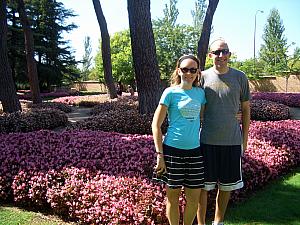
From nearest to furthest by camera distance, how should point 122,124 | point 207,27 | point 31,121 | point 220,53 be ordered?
point 220,53 < point 122,124 < point 31,121 < point 207,27

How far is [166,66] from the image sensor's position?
3944 cm

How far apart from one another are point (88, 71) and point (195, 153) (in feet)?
236

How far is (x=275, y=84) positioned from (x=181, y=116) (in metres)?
33.8

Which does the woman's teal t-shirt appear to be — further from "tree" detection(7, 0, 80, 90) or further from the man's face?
"tree" detection(7, 0, 80, 90)

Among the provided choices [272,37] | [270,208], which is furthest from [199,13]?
[270,208]

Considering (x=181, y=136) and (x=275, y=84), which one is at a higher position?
(x=181, y=136)

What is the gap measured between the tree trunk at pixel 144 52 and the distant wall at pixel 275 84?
28.0 metres

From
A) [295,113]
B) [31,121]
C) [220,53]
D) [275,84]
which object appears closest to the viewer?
[220,53]

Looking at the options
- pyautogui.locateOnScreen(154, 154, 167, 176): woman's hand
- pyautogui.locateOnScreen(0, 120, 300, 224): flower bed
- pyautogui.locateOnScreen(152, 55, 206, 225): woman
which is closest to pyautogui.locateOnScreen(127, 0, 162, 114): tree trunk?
pyautogui.locateOnScreen(0, 120, 300, 224): flower bed

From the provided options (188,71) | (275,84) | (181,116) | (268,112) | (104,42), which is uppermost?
(104,42)

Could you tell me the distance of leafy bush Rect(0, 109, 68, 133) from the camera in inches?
369

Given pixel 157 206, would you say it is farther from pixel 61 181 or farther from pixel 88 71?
pixel 88 71

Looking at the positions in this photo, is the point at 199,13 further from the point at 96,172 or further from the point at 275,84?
the point at 96,172

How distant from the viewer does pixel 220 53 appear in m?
3.37
